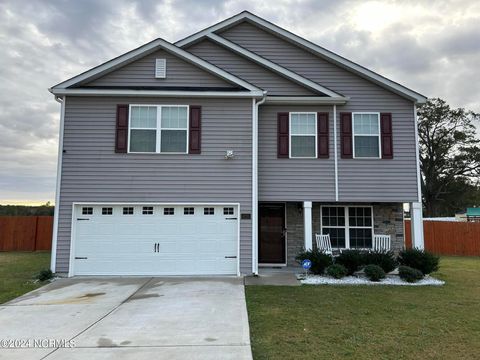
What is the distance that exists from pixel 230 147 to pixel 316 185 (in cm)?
297

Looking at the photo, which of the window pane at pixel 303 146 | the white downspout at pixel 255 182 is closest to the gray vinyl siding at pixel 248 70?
the white downspout at pixel 255 182

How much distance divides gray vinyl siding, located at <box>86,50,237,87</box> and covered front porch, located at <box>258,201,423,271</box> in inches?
178

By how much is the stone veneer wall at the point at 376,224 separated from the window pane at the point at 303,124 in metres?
2.51

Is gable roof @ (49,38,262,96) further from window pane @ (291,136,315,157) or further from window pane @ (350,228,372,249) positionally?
window pane @ (350,228,372,249)

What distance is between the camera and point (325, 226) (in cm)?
1182

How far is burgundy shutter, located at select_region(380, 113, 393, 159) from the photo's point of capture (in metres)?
10.8

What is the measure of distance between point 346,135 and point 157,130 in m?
5.84

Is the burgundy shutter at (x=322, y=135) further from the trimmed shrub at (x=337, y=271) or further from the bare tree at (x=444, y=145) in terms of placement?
the bare tree at (x=444, y=145)

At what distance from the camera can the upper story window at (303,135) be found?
35.8 feet

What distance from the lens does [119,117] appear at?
1005 centimetres

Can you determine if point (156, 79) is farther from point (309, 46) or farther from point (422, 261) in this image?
point (422, 261)

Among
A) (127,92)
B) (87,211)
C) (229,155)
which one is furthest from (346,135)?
(87,211)

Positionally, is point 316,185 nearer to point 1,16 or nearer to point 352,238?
point 352,238

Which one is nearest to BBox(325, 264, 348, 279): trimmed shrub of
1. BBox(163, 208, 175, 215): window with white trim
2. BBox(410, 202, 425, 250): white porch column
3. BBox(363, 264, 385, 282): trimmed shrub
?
BBox(363, 264, 385, 282): trimmed shrub
